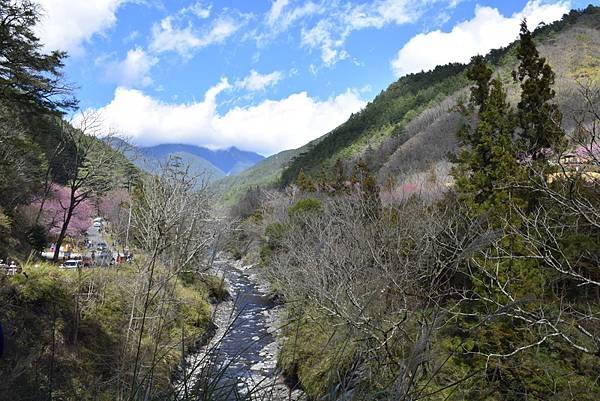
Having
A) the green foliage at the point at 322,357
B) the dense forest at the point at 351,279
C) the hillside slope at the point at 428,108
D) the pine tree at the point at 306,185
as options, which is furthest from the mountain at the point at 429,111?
the green foliage at the point at 322,357

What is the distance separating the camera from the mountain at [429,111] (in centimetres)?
5167

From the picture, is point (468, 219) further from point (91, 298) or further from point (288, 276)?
point (91, 298)

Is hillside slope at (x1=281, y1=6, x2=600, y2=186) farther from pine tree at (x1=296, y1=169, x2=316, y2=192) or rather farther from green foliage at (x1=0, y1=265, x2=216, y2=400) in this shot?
green foliage at (x1=0, y1=265, x2=216, y2=400)

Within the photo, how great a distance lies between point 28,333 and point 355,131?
94.0 meters

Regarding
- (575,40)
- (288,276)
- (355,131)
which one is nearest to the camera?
(288,276)

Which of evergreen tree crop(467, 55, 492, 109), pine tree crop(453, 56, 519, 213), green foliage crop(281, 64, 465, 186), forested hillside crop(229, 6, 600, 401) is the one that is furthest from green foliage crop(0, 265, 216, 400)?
green foliage crop(281, 64, 465, 186)

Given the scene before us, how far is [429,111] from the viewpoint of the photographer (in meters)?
74.1

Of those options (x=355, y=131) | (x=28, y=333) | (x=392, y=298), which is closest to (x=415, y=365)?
(x=392, y=298)

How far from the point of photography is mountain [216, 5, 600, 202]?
51675 mm

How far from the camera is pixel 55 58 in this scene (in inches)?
658

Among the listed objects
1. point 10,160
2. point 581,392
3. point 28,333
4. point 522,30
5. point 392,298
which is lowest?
point 581,392

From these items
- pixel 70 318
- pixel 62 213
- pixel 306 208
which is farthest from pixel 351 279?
pixel 62 213

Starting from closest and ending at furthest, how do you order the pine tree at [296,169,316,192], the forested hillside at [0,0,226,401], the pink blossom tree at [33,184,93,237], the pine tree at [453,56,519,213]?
the forested hillside at [0,0,226,401] < the pine tree at [453,56,519,213] < the pink blossom tree at [33,184,93,237] < the pine tree at [296,169,316,192]

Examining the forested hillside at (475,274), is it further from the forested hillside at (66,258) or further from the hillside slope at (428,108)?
the hillside slope at (428,108)
